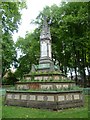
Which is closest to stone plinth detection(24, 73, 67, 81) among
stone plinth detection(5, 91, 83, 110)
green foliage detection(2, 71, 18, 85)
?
stone plinth detection(5, 91, 83, 110)

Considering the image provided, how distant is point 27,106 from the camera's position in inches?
624

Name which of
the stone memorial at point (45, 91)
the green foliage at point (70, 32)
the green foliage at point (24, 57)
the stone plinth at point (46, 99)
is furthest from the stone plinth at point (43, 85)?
the green foliage at point (24, 57)

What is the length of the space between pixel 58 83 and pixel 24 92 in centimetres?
307

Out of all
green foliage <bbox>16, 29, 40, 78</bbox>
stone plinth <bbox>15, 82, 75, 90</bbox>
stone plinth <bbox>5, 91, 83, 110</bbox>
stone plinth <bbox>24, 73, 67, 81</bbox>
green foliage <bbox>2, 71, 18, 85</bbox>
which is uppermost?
green foliage <bbox>16, 29, 40, 78</bbox>

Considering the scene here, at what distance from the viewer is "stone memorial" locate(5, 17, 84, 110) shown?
1494cm

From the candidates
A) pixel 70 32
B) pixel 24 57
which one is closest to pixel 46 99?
pixel 70 32

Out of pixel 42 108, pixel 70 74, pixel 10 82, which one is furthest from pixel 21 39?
pixel 42 108

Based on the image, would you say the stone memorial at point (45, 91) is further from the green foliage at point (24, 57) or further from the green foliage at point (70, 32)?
the green foliage at point (24, 57)

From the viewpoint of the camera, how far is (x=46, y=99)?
1503cm

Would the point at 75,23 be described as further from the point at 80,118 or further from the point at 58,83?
the point at 80,118

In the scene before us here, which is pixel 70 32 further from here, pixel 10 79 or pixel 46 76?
pixel 10 79

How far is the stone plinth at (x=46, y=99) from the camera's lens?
14719 millimetres

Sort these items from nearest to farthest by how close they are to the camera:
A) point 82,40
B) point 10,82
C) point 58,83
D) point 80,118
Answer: point 80,118 → point 58,83 → point 82,40 → point 10,82

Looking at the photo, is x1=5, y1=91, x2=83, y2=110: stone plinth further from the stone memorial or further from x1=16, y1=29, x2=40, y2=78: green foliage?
x1=16, y1=29, x2=40, y2=78: green foliage
